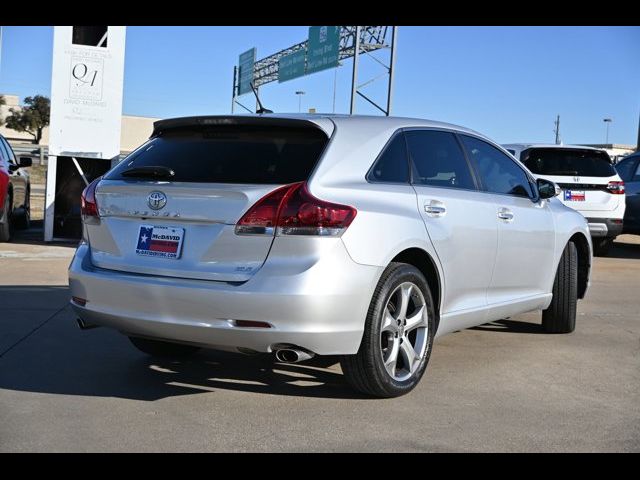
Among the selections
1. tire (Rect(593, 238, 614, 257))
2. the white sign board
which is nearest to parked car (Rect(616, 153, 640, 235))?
tire (Rect(593, 238, 614, 257))

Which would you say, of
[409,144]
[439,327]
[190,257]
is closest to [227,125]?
[190,257]

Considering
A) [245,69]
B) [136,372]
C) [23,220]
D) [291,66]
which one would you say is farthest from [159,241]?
[245,69]

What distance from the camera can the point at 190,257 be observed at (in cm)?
405

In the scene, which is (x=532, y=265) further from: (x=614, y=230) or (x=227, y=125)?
(x=614, y=230)

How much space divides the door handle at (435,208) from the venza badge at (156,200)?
4.90 feet

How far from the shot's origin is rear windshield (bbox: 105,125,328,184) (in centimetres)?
412

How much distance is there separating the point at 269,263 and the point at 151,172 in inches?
36.7

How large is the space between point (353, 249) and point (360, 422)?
0.88 metres

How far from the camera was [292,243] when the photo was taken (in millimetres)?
3898

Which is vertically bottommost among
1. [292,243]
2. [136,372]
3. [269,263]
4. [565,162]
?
[136,372]

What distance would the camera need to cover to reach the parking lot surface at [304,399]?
12.4ft

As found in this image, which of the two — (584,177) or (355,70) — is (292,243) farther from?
(355,70)

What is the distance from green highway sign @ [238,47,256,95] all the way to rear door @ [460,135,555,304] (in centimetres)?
3843

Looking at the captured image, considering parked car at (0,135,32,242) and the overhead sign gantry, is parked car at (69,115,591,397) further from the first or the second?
the overhead sign gantry
